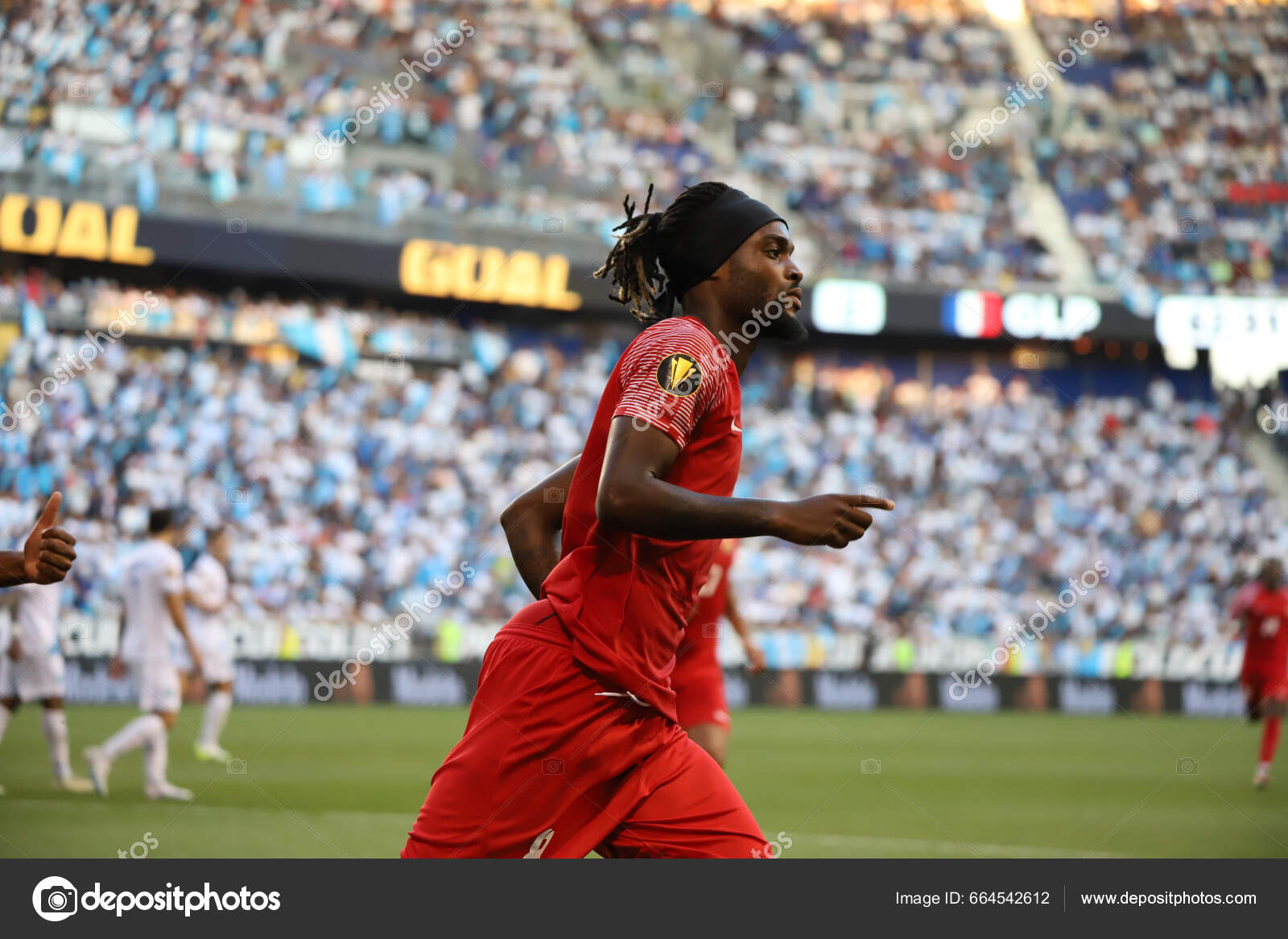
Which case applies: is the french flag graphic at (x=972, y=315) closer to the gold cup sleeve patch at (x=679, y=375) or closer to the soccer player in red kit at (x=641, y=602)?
the soccer player in red kit at (x=641, y=602)

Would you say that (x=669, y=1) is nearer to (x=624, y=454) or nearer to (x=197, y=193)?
(x=197, y=193)

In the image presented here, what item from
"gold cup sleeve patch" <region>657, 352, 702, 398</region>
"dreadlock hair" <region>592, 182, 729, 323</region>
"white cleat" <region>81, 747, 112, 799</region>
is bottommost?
"white cleat" <region>81, 747, 112, 799</region>

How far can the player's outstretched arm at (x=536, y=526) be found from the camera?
4258mm

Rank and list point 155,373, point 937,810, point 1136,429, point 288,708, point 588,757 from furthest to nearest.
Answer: point 1136,429
point 155,373
point 288,708
point 937,810
point 588,757

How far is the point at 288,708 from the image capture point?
20203 mm

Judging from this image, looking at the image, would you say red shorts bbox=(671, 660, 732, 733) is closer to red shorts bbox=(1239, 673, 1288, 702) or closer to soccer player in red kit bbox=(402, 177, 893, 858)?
soccer player in red kit bbox=(402, 177, 893, 858)

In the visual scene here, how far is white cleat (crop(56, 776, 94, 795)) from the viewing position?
36.4ft

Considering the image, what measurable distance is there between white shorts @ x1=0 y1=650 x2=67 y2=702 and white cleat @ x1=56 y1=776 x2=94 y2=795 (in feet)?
2.22

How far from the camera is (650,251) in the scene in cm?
418

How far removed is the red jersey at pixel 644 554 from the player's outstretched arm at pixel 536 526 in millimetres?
371

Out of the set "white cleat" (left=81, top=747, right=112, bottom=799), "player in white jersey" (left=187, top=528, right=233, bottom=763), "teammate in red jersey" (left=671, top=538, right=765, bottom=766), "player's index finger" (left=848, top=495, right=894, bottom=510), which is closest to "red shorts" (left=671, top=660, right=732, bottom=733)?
"teammate in red jersey" (left=671, top=538, right=765, bottom=766)

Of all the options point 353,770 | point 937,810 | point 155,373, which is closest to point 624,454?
point 937,810

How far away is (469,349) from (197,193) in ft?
22.2

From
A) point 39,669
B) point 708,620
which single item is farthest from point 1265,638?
point 39,669
